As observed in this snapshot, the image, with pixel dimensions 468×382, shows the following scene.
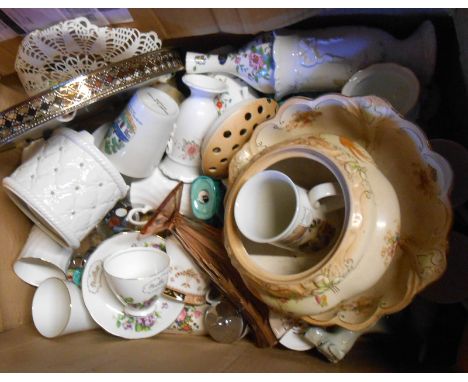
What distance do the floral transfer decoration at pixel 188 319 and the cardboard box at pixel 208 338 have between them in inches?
0.9

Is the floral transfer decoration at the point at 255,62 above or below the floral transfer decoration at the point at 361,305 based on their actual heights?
above

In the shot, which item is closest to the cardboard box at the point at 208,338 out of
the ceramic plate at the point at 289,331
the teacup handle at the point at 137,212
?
the ceramic plate at the point at 289,331

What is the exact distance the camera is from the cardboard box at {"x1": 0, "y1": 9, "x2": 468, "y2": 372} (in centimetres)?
70

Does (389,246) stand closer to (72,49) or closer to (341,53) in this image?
(341,53)

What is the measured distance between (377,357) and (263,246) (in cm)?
29

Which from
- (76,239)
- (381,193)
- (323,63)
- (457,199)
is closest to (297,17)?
(323,63)

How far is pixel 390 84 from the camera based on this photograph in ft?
2.67

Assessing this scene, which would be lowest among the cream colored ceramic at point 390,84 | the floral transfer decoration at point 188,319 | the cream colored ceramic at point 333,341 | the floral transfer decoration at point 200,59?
the cream colored ceramic at point 333,341

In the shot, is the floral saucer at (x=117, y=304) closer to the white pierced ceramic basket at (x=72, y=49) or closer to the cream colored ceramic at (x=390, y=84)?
the white pierced ceramic basket at (x=72, y=49)

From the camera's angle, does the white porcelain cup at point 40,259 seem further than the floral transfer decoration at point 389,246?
Yes

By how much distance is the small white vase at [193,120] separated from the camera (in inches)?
32.2

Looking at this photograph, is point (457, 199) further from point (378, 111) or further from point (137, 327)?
point (137, 327)

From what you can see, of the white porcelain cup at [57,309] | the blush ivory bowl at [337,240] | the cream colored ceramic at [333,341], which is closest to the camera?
the blush ivory bowl at [337,240]

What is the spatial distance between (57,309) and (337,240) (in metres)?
0.58
